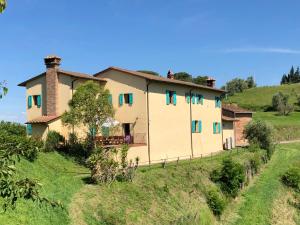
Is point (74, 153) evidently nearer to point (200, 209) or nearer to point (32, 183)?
point (200, 209)

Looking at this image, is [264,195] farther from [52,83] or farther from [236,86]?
[236,86]

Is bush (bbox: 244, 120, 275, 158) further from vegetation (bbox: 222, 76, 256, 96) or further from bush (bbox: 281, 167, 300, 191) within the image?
vegetation (bbox: 222, 76, 256, 96)

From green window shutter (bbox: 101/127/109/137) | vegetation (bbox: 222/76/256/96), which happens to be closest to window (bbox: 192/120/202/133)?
green window shutter (bbox: 101/127/109/137)

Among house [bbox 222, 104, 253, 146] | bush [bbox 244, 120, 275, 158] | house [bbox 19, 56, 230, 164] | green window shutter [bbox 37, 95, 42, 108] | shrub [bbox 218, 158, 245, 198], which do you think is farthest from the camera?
house [bbox 222, 104, 253, 146]

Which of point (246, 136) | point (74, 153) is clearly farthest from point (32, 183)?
point (246, 136)

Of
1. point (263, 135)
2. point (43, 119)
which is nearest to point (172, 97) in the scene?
point (43, 119)

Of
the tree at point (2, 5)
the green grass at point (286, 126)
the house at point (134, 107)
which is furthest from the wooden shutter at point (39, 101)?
the green grass at point (286, 126)

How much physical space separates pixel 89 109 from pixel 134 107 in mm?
5452

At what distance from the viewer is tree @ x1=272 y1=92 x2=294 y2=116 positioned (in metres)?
91.9

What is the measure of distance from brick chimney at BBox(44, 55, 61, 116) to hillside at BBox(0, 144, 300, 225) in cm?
530

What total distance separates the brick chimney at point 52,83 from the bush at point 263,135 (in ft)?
80.5

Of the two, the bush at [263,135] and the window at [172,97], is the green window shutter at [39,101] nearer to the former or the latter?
the window at [172,97]

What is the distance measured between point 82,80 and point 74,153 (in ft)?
20.8

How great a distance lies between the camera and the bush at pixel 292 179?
3853 centimetres
